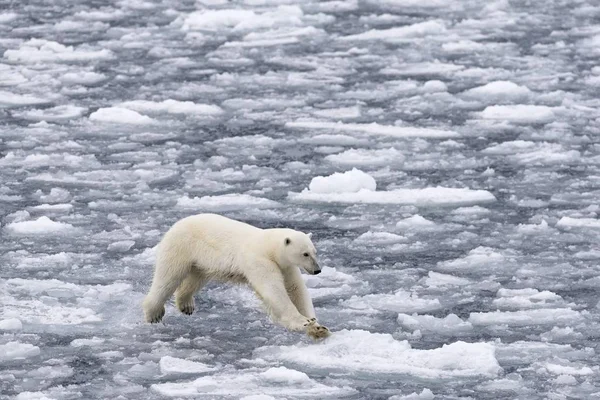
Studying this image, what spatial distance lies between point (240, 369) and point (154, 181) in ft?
11.7

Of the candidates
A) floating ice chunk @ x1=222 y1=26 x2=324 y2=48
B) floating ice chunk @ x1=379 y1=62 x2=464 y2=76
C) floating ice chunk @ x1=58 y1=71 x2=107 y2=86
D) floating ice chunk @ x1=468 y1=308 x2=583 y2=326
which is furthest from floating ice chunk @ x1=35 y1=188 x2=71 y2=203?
floating ice chunk @ x1=222 y1=26 x2=324 y2=48

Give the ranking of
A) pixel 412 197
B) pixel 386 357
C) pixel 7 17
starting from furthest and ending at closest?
pixel 7 17 < pixel 412 197 < pixel 386 357

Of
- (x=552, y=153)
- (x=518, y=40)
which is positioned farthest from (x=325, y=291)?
(x=518, y=40)

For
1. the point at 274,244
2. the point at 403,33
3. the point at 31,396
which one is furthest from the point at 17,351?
the point at 403,33

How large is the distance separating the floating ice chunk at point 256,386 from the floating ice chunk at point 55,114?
5708mm

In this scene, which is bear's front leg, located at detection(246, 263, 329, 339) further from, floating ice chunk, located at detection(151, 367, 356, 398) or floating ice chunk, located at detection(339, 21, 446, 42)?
floating ice chunk, located at detection(339, 21, 446, 42)

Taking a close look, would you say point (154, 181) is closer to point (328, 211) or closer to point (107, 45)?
point (328, 211)

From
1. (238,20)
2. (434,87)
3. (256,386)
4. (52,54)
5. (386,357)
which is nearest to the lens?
(256,386)

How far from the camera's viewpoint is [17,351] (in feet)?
18.4

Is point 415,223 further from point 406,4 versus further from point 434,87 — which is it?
point 406,4

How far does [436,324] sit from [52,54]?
26.0 ft

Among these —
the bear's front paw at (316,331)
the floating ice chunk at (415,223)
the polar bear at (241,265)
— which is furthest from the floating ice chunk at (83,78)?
the bear's front paw at (316,331)

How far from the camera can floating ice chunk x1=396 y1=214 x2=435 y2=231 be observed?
25.2 feet

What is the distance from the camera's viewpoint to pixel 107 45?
13547 mm
